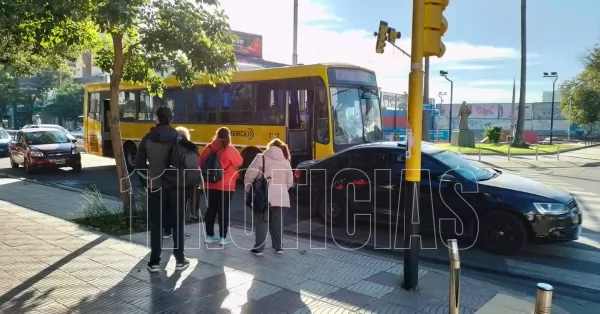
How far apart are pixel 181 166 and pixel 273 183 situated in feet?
4.21

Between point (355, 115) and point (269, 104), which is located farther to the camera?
point (269, 104)

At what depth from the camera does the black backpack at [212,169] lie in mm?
6637

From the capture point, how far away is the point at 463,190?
6977mm

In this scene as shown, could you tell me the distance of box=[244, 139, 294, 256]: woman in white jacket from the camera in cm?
620

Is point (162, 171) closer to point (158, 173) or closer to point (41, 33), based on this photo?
point (158, 173)

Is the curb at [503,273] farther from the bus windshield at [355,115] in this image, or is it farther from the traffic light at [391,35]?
the traffic light at [391,35]

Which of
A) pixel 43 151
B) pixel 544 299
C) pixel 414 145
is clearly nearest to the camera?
pixel 544 299

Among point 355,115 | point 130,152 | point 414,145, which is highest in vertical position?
point 355,115

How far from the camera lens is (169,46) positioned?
7.36 meters


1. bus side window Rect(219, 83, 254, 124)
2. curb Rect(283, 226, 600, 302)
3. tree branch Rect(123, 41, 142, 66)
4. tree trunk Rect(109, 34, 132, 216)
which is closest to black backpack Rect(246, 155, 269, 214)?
curb Rect(283, 226, 600, 302)

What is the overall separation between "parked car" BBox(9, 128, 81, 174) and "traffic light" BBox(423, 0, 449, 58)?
14456 mm

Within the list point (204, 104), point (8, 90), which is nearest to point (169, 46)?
A: point (204, 104)

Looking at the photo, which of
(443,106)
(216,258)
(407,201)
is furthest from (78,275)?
(443,106)

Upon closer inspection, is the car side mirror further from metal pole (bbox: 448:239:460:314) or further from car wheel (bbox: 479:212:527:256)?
metal pole (bbox: 448:239:460:314)
